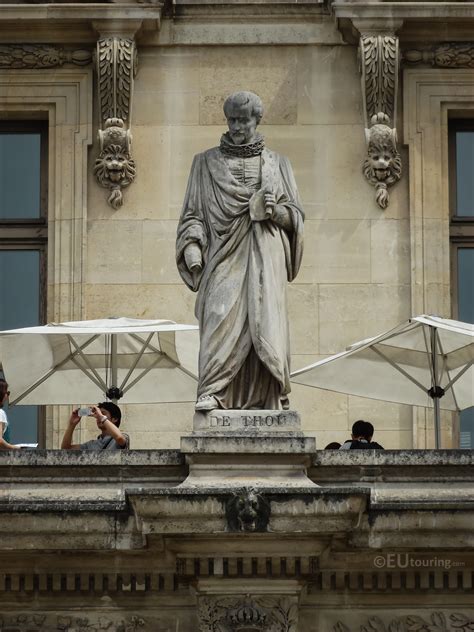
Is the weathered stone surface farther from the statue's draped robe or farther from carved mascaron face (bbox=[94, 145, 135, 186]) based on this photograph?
carved mascaron face (bbox=[94, 145, 135, 186])

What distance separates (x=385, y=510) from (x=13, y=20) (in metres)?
8.36

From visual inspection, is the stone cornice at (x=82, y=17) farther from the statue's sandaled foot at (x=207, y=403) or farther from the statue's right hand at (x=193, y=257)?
the statue's sandaled foot at (x=207, y=403)

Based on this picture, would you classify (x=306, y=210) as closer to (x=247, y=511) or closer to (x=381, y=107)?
(x=381, y=107)

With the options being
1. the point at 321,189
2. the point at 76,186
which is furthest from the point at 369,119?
the point at 76,186

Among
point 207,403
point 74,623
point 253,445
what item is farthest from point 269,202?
point 74,623

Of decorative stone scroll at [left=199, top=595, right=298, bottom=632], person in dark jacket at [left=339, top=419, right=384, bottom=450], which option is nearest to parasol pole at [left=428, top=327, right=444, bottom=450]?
person in dark jacket at [left=339, top=419, right=384, bottom=450]

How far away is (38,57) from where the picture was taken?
31.2 meters

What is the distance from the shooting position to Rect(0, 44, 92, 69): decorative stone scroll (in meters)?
31.2

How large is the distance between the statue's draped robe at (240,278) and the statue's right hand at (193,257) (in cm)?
5

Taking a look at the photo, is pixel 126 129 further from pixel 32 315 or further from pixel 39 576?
pixel 39 576

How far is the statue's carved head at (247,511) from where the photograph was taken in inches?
973

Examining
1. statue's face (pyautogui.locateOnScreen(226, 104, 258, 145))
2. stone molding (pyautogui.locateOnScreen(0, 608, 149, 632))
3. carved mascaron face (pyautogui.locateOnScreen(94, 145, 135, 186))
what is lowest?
stone molding (pyautogui.locateOnScreen(0, 608, 149, 632))

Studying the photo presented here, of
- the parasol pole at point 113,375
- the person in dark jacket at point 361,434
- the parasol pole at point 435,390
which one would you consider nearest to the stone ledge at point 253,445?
the person in dark jacket at point 361,434

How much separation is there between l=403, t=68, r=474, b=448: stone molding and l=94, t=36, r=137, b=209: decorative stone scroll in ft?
9.16
